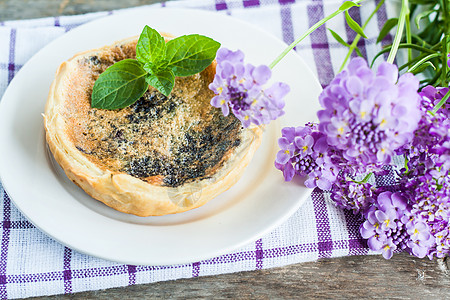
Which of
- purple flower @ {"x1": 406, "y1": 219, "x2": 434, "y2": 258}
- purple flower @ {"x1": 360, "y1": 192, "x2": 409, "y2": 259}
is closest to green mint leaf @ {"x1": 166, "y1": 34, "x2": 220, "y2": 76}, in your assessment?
purple flower @ {"x1": 360, "y1": 192, "x2": 409, "y2": 259}

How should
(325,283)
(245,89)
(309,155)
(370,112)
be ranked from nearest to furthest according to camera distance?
(370,112) < (245,89) < (309,155) < (325,283)

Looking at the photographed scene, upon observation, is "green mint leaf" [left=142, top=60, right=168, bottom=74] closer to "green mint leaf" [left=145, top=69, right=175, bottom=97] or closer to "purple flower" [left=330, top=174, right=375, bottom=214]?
"green mint leaf" [left=145, top=69, right=175, bottom=97]

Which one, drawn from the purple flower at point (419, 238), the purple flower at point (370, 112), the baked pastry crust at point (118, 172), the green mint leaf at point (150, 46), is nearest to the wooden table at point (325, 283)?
the purple flower at point (419, 238)

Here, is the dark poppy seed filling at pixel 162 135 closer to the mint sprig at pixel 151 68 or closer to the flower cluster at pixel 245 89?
the mint sprig at pixel 151 68

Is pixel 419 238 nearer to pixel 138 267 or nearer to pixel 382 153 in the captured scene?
pixel 382 153

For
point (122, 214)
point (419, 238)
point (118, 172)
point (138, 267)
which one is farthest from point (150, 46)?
point (419, 238)

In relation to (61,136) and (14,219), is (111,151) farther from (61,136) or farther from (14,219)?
(14,219)
